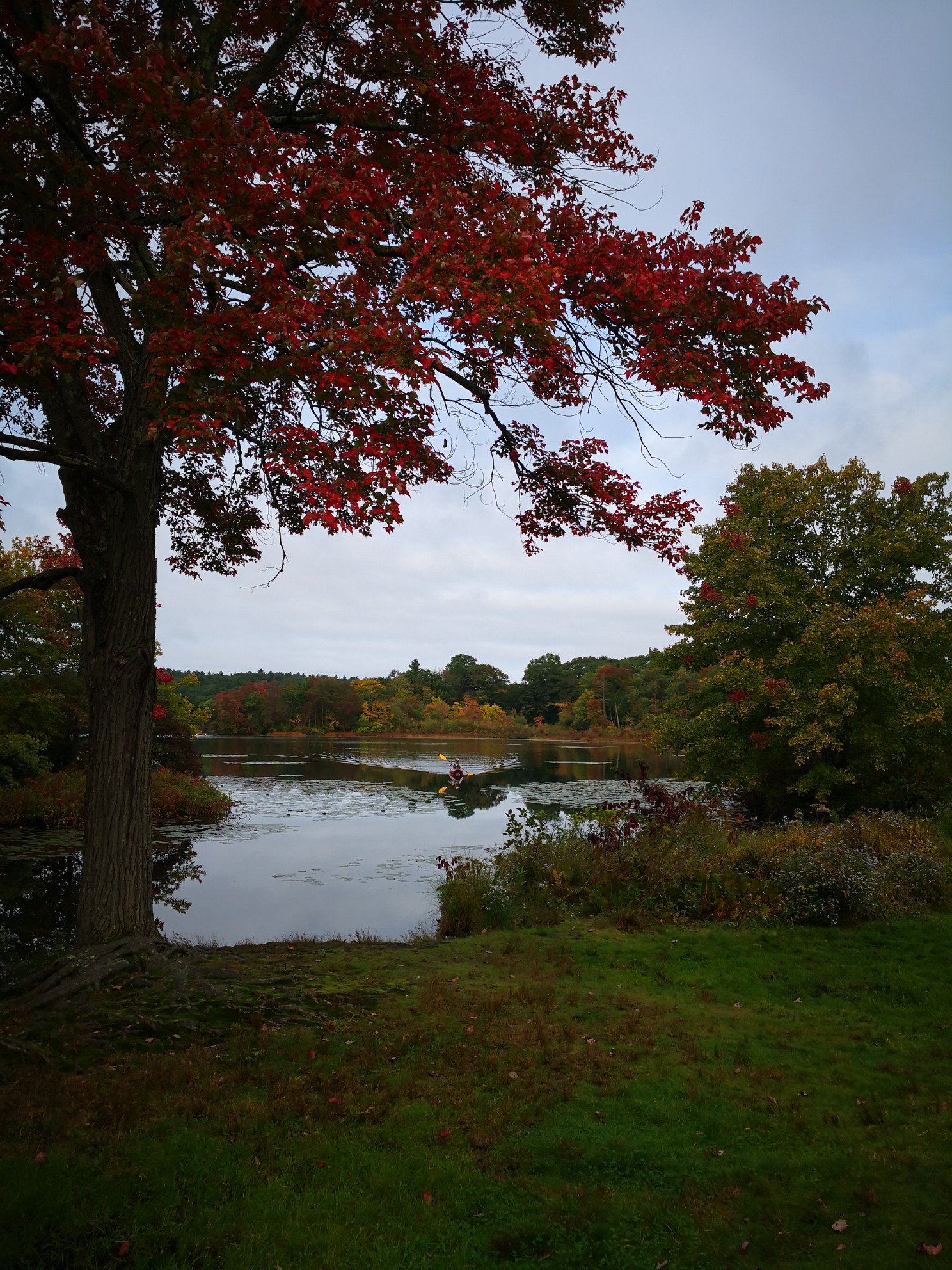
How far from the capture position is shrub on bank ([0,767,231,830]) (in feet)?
58.4

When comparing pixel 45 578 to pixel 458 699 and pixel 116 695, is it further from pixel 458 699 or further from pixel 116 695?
pixel 458 699

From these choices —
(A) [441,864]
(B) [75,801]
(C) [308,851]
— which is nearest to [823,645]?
(A) [441,864]

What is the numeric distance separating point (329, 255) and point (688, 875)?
8.21 metres

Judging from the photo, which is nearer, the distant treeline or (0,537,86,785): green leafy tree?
(0,537,86,785): green leafy tree

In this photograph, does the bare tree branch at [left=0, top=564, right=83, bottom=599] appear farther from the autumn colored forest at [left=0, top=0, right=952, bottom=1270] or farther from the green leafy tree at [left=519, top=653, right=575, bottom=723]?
the green leafy tree at [left=519, top=653, right=575, bottom=723]

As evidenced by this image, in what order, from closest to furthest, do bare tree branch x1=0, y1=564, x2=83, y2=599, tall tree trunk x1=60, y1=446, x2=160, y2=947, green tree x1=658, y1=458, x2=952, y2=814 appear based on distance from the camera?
tall tree trunk x1=60, y1=446, x2=160, y2=947 < bare tree branch x1=0, y1=564, x2=83, y2=599 < green tree x1=658, y1=458, x2=952, y2=814

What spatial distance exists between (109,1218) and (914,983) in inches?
253

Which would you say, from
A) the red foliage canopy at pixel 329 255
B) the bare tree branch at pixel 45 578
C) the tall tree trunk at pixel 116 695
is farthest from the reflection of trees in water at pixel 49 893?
the red foliage canopy at pixel 329 255

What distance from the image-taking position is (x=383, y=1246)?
9.69ft

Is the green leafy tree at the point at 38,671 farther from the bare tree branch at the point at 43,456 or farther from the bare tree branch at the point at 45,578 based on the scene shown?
the bare tree branch at the point at 43,456

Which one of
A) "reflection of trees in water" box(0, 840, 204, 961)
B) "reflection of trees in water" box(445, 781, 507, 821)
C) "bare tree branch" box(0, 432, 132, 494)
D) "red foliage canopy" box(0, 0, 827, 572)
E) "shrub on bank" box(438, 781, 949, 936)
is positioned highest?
"red foliage canopy" box(0, 0, 827, 572)

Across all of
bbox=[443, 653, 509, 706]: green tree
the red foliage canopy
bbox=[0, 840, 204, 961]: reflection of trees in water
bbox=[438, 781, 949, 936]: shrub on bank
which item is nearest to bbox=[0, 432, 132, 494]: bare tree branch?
the red foliage canopy

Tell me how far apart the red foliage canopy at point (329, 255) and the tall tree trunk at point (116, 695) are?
1.21 feet

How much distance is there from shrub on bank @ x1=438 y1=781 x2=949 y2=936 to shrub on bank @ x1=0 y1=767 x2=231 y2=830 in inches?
379
